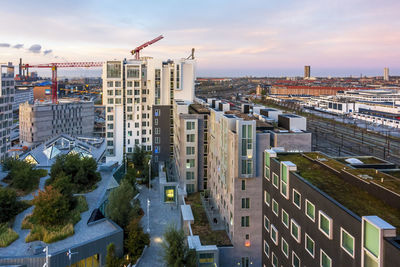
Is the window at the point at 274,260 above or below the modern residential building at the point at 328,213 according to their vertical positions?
below

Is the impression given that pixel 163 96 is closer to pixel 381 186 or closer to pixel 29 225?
pixel 29 225

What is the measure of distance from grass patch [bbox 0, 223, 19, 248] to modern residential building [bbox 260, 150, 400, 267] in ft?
52.6

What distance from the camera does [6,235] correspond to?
21.4 meters

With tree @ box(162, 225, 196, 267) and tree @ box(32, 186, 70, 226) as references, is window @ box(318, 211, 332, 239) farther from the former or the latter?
tree @ box(32, 186, 70, 226)

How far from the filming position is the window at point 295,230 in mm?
14461

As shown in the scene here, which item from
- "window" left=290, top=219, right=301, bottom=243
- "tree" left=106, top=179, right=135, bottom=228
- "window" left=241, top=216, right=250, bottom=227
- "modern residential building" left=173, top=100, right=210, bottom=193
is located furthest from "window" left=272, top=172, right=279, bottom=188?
"modern residential building" left=173, top=100, right=210, bottom=193

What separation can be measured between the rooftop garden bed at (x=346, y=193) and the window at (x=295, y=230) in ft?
6.89

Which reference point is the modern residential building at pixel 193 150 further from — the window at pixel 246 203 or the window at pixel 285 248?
the window at pixel 285 248

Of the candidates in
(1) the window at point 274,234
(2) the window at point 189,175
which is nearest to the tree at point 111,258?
(1) the window at point 274,234

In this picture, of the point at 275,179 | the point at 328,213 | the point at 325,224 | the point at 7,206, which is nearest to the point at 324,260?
the point at 325,224

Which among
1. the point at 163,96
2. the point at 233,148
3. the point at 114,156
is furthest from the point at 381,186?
the point at 114,156

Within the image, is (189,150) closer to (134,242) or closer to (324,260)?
(134,242)

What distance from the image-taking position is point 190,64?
48.6 m

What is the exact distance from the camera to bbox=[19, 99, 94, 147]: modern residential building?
80.2 meters
